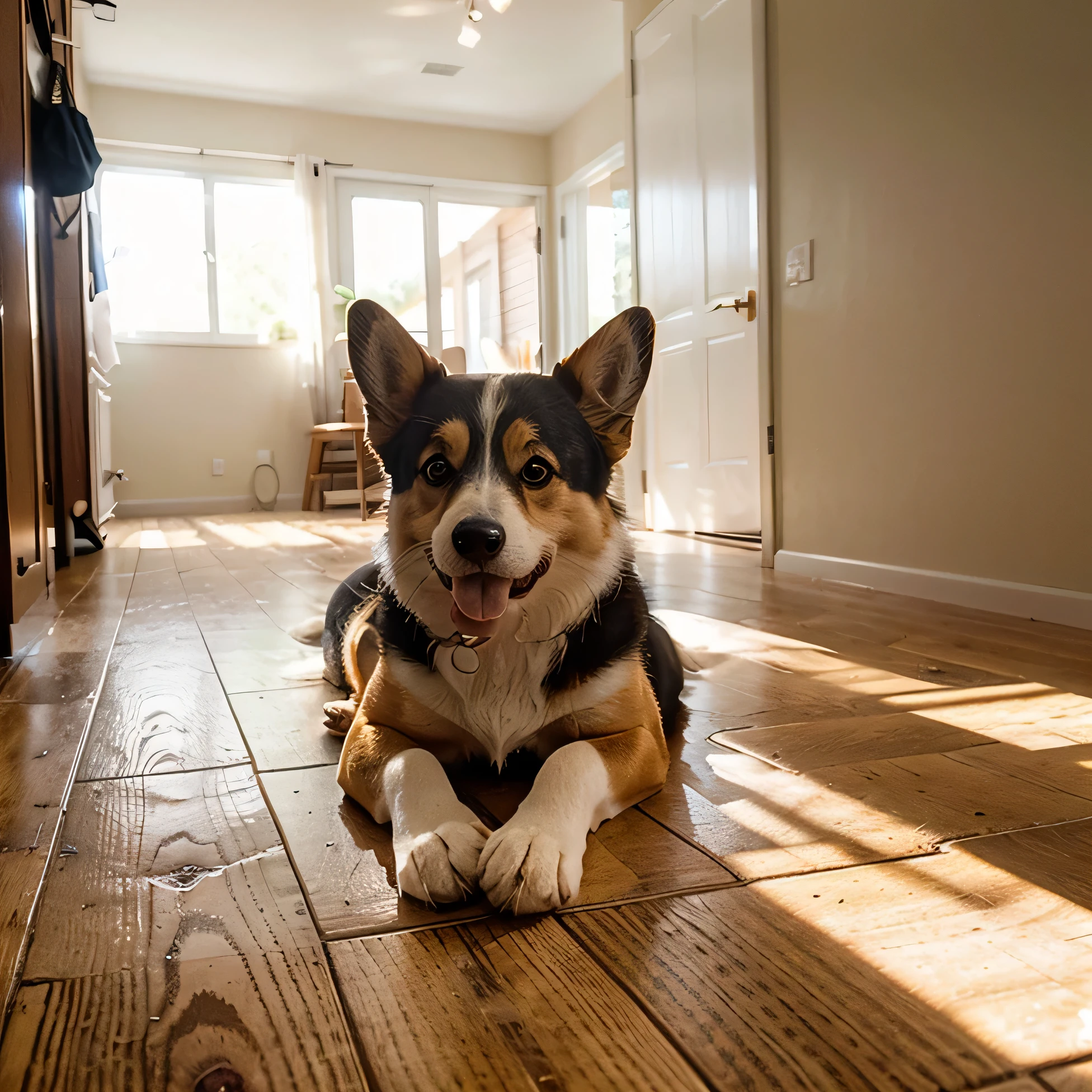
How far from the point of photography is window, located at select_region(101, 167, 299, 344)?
761 cm

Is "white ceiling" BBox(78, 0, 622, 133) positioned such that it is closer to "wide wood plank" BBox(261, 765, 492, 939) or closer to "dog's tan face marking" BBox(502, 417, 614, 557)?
"dog's tan face marking" BBox(502, 417, 614, 557)

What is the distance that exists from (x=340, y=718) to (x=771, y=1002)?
1064mm

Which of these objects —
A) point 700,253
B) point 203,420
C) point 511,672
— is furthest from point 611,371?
point 203,420

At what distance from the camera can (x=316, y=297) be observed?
783 centimetres

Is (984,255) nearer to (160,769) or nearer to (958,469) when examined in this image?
(958,469)

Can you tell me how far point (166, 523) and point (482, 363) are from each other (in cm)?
391

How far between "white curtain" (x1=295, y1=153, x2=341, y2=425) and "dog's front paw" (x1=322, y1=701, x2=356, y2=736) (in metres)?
6.66

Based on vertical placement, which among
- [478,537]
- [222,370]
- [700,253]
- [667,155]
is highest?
[667,155]

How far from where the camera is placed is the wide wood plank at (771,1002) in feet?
2.27

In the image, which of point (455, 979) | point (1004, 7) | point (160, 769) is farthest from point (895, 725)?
point (1004, 7)

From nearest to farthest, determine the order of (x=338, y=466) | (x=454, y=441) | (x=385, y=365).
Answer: (x=454, y=441) < (x=385, y=365) < (x=338, y=466)

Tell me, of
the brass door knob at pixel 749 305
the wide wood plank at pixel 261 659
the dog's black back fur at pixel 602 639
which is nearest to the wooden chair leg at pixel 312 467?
the brass door knob at pixel 749 305

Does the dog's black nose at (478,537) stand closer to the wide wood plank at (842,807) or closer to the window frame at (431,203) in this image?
the wide wood plank at (842,807)

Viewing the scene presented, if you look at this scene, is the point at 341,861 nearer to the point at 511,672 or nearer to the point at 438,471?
the point at 511,672
